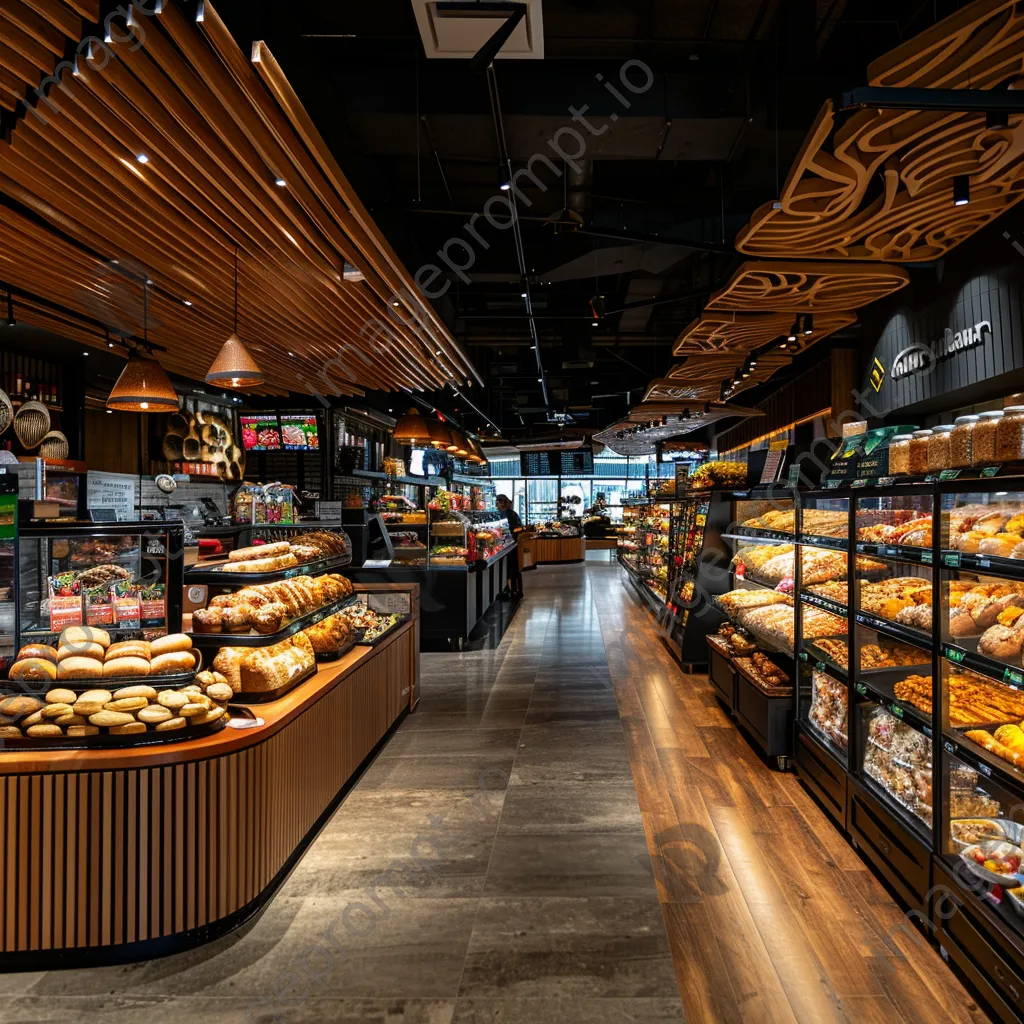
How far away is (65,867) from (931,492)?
353 centimetres

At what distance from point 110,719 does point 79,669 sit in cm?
32

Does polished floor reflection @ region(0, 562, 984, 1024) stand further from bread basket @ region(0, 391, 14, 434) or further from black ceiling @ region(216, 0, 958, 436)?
bread basket @ region(0, 391, 14, 434)

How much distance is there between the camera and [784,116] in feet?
16.8

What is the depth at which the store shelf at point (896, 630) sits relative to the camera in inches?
114

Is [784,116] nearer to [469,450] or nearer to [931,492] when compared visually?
[931,492]

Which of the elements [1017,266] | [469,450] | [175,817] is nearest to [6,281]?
[175,817]

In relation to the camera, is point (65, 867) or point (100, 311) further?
point (100, 311)

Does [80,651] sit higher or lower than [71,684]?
higher

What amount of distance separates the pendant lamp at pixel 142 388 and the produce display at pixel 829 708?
489cm

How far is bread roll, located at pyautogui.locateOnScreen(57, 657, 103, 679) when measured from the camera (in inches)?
111

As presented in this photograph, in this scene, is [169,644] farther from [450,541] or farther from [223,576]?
[450,541]

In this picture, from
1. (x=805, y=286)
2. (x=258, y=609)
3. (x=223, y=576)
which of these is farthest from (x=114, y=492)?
(x=805, y=286)

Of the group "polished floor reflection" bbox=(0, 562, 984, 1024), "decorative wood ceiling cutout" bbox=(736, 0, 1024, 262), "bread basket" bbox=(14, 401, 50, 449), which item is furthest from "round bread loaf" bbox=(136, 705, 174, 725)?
"bread basket" bbox=(14, 401, 50, 449)

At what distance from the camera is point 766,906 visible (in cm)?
294
